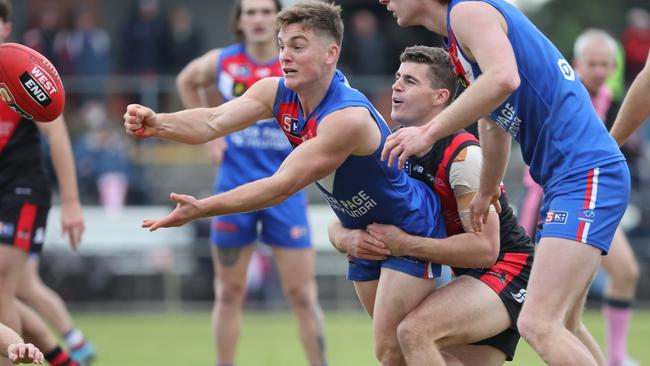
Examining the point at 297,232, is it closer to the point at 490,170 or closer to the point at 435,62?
the point at 435,62

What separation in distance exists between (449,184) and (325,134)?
2.88 feet

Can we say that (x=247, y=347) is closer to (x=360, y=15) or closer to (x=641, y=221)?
(x=641, y=221)

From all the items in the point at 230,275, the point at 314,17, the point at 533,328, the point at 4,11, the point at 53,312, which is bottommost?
the point at 53,312

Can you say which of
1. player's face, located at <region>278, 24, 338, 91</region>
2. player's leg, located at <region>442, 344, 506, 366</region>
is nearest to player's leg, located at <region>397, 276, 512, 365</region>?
player's leg, located at <region>442, 344, 506, 366</region>

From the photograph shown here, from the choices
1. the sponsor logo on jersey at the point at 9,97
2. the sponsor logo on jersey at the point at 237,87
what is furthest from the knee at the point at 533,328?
the sponsor logo on jersey at the point at 237,87

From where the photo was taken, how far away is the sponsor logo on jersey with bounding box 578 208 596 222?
4.96m

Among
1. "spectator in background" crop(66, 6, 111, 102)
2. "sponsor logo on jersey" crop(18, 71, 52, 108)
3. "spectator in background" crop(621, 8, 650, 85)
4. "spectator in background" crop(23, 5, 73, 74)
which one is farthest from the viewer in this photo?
"spectator in background" crop(621, 8, 650, 85)

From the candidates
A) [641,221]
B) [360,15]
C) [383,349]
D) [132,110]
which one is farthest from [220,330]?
[360,15]

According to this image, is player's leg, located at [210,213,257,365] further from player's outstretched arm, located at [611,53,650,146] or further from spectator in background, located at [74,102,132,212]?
spectator in background, located at [74,102,132,212]

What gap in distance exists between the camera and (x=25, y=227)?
22.8 ft

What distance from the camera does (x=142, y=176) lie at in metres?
16.1

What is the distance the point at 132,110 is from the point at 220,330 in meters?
3.17

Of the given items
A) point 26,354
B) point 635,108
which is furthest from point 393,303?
point 26,354

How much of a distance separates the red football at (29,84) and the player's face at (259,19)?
2.72m
